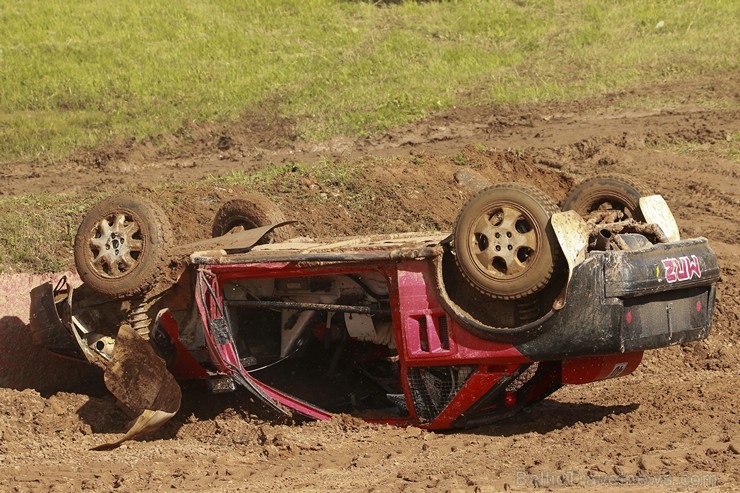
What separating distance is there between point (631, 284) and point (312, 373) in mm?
2978

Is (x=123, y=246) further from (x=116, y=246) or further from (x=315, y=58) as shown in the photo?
(x=315, y=58)

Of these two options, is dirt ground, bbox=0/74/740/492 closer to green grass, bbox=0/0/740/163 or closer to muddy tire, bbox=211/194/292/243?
muddy tire, bbox=211/194/292/243

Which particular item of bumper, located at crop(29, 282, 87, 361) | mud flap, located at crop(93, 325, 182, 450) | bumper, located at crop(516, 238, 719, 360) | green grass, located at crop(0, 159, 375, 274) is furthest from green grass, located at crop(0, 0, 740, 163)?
bumper, located at crop(516, 238, 719, 360)

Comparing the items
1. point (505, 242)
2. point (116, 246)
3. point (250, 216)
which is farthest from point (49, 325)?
point (505, 242)

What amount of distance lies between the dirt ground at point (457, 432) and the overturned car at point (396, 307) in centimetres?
37

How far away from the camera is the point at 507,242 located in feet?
19.7

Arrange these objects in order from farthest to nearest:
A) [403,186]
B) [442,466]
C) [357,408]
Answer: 1. [403,186]
2. [357,408]
3. [442,466]

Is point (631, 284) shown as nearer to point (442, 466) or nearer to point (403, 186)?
point (442, 466)

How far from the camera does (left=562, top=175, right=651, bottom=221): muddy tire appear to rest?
7.07 meters

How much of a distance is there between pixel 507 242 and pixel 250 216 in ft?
10.9

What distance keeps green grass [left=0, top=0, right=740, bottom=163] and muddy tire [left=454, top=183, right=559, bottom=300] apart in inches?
395

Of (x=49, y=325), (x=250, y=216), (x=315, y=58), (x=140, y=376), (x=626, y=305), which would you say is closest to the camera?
(x=626, y=305)

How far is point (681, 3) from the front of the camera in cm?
2091

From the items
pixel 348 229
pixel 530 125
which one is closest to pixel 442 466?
pixel 348 229
